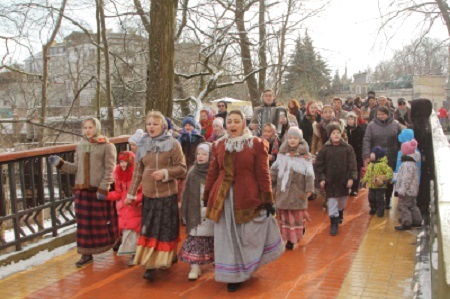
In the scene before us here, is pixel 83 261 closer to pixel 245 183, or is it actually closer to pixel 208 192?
pixel 208 192

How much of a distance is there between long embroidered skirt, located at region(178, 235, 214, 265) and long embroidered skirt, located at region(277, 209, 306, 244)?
4.52 feet

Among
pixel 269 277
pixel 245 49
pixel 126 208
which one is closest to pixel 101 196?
pixel 126 208

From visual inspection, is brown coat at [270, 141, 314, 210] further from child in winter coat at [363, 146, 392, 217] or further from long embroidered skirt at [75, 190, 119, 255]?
long embroidered skirt at [75, 190, 119, 255]

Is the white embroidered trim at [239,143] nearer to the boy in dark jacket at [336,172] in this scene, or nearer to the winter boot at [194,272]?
the winter boot at [194,272]

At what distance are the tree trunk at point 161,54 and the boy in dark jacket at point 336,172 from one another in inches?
117

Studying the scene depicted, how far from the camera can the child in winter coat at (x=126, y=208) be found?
533 cm

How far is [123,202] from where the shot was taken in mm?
5512

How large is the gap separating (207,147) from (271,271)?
1.57 m

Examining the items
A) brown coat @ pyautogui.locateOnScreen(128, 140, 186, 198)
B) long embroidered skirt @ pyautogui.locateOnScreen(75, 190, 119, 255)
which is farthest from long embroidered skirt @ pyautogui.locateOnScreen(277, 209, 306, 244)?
long embroidered skirt @ pyautogui.locateOnScreen(75, 190, 119, 255)

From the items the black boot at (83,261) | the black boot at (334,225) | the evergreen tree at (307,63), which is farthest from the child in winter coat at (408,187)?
the evergreen tree at (307,63)

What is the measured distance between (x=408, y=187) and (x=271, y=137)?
221 cm

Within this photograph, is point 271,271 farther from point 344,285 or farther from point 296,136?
point 296,136

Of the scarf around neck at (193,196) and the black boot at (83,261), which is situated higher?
the scarf around neck at (193,196)

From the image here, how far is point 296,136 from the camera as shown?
6.05 m
